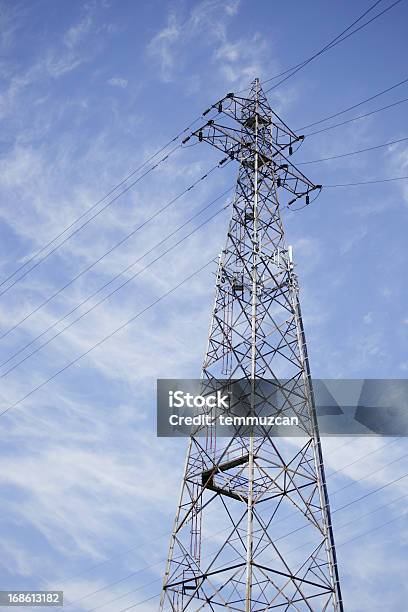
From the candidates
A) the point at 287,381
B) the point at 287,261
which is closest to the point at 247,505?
the point at 287,381

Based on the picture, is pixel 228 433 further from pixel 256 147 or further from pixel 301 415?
pixel 256 147

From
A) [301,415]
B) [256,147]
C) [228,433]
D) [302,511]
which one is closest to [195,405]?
[228,433]

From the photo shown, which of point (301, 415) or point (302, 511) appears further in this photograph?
point (301, 415)

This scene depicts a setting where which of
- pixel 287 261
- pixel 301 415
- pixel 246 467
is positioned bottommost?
pixel 246 467

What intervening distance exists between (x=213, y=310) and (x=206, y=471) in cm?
750

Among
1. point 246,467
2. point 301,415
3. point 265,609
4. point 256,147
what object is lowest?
point 265,609

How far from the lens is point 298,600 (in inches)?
984

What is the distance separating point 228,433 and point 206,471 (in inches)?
65.8

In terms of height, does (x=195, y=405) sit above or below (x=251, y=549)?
above

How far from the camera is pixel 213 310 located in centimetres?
3300

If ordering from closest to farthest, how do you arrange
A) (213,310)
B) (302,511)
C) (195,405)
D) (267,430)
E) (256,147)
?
1. (302,511)
2. (267,430)
3. (195,405)
4. (213,310)
5. (256,147)

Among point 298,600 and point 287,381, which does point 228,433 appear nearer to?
point 287,381

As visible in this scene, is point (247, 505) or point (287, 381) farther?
point (287, 381)

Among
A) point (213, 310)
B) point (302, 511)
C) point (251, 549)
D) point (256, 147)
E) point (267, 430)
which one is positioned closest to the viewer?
point (251, 549)
